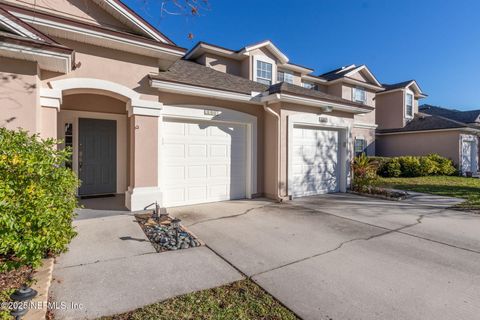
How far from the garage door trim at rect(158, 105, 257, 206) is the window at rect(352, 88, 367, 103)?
1358 cm

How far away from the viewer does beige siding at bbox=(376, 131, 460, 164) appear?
57.2ft

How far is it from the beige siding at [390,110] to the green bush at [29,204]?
74.5 feet

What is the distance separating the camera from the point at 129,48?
631 cm

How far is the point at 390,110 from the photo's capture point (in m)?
21.0

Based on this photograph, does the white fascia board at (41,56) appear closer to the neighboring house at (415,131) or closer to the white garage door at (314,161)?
the white garage door at (314,161)

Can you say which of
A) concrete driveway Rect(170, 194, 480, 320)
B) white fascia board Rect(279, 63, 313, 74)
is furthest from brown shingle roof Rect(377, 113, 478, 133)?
concrete driveway Rect(170, 194, 480, 320)

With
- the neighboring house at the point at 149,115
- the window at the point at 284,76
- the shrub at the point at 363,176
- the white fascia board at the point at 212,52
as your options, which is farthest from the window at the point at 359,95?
the shrub at the point at 363,176

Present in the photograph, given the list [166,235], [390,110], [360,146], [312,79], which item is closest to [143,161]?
[166,235]

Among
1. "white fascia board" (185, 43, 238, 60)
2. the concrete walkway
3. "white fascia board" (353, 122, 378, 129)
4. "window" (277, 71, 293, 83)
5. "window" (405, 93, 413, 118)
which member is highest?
"white fascia board" (185, 43, 238, 60)

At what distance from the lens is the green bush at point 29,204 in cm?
261

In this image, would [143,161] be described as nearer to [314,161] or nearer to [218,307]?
[218,307]

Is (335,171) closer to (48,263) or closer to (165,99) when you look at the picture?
(165,99)

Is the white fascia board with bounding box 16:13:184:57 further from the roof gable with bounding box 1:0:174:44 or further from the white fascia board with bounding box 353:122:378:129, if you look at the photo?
the white fascia board with bounding box 353:122:378:129

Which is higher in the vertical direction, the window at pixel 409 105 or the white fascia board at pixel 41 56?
the window at pixel 409 105
